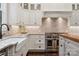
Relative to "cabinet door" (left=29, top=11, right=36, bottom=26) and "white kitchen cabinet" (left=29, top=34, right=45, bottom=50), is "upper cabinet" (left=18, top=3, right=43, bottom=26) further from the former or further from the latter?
"white kitchen cabinet" (left=29, top=34, right=45, bottom=50)

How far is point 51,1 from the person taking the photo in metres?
1.27

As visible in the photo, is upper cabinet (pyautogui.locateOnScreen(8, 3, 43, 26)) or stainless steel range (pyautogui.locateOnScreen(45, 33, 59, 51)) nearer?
Answer: upper cabinet (pyautogui.locateOnScreen(8, 3, 43, 26))

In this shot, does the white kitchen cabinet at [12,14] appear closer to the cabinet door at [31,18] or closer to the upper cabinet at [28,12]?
the upper cabinet at [28,12]

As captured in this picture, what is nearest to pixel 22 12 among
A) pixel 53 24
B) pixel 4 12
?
pixel 4 12

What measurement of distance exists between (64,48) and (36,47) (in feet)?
1.08

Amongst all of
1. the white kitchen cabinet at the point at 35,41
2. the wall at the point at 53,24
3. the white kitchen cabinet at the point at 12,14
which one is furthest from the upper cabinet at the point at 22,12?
the wall at the point at 53,24

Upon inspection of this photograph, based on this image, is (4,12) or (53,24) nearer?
(4,12)

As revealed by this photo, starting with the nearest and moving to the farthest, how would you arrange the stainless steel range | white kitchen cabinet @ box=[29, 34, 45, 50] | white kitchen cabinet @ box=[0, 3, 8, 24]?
white kitchen cabinet @ box=[0, 3, 8, 24] → white kitchen cabinet @ box=[29, 34, 45, 50] → the stainless steel range

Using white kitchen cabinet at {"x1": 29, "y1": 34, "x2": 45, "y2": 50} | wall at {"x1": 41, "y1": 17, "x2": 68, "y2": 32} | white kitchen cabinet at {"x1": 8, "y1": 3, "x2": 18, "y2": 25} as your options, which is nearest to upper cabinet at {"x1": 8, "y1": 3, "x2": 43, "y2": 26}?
white kitchen cabinet at {"x1": 8, "y1": 3, "x2": 18, "y2": 25}

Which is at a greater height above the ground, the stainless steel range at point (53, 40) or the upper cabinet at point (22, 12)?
the upper cabinet at point (22, 12)

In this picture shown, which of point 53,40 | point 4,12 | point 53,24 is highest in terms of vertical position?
point 4,12

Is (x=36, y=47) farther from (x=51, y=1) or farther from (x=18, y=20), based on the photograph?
(x=51, y=1)

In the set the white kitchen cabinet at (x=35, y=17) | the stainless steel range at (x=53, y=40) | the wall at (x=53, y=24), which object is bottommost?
the stainless steel range at (x=53, y=40)

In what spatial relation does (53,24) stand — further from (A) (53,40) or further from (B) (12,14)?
(B) (12,14)
